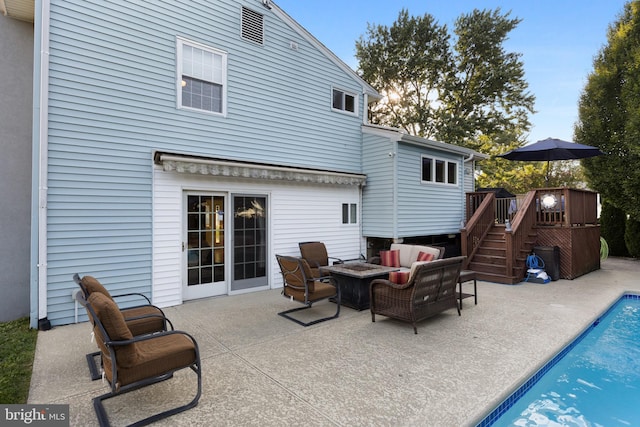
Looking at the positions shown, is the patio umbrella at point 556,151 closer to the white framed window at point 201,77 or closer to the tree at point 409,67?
the white framed window at point 201,77

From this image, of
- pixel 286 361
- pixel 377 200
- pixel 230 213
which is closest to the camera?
pixel 286 361

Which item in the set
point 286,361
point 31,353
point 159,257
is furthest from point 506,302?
point 31,353

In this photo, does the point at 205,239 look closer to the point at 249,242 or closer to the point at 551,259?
the point at 249,242

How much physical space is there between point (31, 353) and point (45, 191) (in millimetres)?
2445

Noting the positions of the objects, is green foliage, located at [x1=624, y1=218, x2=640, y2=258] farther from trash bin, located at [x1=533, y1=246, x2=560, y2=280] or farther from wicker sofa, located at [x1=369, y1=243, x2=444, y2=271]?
wicker sofa, located at [x1=369, y1=243, x2=444, y2=271]

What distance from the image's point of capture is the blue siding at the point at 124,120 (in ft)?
17.3

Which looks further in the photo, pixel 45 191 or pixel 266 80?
pixel 266 80

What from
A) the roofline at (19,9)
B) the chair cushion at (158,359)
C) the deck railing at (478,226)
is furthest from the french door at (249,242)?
the deck railing at (478,226)

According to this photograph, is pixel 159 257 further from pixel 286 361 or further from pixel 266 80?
pixel 266 80

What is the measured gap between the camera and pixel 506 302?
6508 mm

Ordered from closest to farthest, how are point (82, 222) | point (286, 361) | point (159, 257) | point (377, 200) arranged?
point (286, 361) < point (82, 222) < point (159, 257) < point (377, 200)

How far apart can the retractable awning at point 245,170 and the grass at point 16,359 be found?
328 centimetres

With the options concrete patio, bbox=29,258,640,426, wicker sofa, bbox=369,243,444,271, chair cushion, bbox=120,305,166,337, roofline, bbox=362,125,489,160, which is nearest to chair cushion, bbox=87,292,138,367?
concrete patio, bbox=29,258,640,426

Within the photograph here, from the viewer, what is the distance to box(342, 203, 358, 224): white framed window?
9.28m
